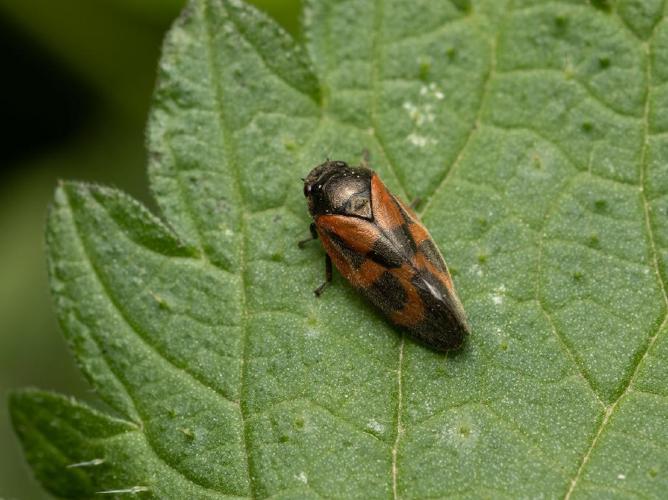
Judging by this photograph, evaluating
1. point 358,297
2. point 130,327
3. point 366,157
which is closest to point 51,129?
point 130,327

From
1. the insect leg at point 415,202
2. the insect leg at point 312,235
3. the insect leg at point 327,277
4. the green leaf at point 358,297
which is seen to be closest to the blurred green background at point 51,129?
the green leaf at point 358,297

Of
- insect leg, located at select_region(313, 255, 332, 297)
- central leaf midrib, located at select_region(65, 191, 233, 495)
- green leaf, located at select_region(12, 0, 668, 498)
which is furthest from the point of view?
insect leg, located at select_region(313, 255, 332, 297)

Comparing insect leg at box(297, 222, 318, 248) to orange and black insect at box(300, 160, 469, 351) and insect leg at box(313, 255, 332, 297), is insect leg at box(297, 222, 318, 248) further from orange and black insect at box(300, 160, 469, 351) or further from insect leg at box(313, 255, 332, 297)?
insect leg at box(313, 255, 332, 297)

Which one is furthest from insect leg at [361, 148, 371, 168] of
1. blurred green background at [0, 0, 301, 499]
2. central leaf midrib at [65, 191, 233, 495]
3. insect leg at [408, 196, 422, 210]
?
blurred green background at [0, 0, 301, 499]

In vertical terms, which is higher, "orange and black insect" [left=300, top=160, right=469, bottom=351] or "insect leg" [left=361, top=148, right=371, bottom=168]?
"insect leg" [left=361, top=148, right=371, bottom=168]

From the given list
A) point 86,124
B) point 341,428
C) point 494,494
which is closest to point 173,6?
point 86,124

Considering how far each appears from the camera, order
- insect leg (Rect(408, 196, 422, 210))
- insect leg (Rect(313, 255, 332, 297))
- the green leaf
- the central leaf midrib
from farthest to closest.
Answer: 1. insect leg (Rect(408, 196, 422, 210))
2. insect leg (Rect(313, 255, 332, 297))
3. the central leaf midrib
4. the green leaf

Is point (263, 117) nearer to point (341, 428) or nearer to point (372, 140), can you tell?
point (372, 140)
